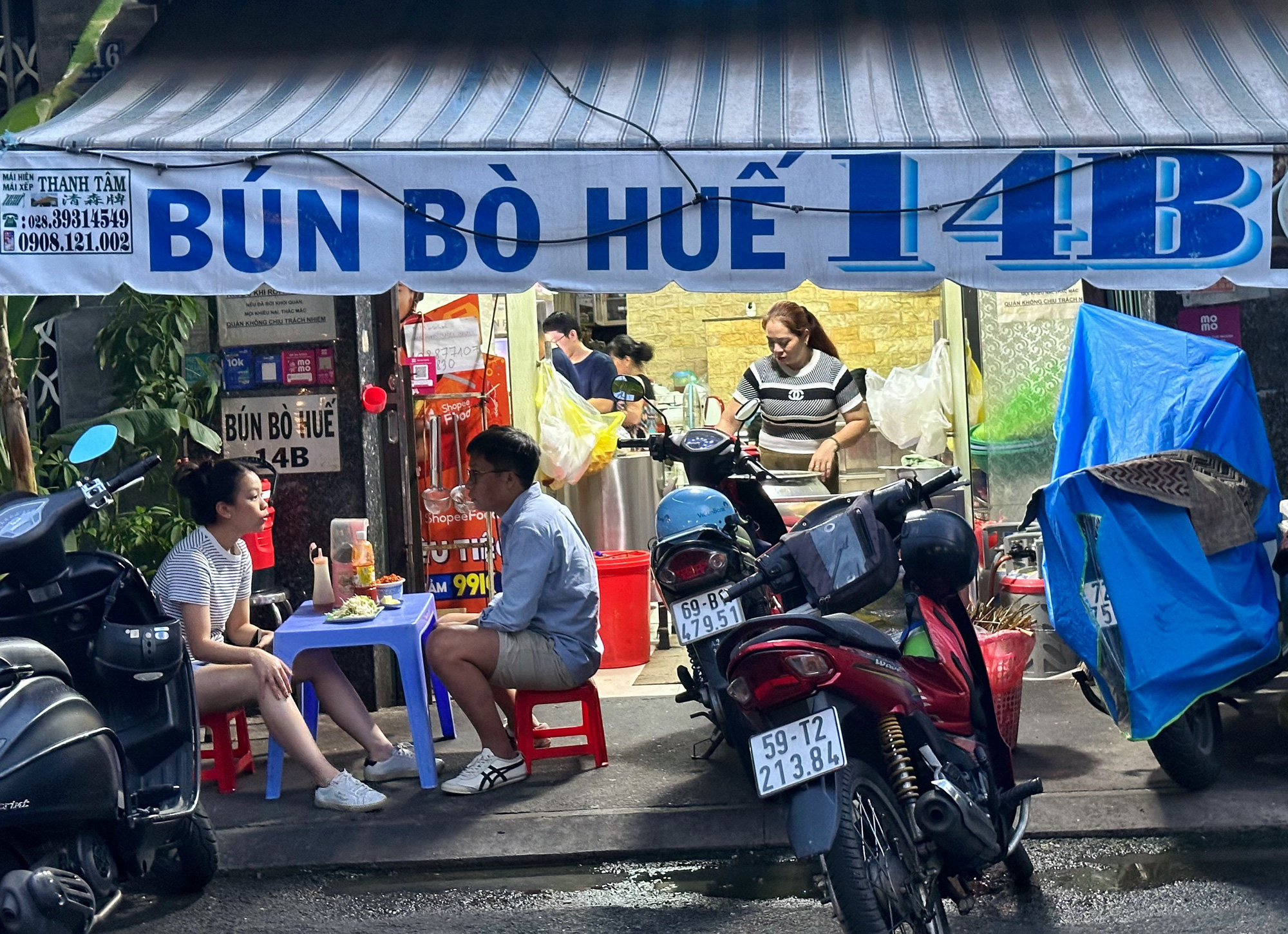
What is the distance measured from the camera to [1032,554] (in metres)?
6.32

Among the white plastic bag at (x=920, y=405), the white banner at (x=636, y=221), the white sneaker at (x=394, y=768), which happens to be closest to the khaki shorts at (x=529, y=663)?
the white sneaker at (x=394, y=768)

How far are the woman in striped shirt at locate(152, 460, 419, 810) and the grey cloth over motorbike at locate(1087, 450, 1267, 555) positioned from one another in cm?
296

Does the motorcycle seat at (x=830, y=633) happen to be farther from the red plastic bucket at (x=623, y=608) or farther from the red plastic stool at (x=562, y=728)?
the red plastic bucket at (x=623, y=608)

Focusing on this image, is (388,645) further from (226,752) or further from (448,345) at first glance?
(448,345)

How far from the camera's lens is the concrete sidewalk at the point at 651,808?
4898 mm

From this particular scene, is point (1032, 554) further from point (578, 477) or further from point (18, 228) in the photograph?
point (18, 228)

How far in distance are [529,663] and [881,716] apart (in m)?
2.18

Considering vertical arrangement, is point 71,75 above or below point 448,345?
above

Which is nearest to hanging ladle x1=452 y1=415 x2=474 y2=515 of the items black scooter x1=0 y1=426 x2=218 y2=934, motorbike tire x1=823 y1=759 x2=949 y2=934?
black scooter x1=0 y1=426 x2=218 y2=934

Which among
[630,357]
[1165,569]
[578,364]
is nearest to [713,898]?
[1165,569]

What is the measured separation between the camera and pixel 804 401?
7.84m

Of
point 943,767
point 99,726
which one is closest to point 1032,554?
point 943,767

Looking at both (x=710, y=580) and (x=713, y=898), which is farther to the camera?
(x=710, y=580)

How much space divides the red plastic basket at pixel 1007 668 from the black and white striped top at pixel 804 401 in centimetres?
271
